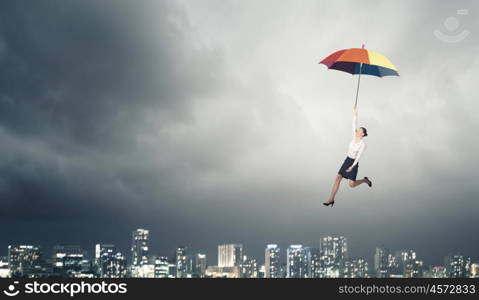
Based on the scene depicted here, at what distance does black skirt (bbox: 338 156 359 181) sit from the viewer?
50.8 feet

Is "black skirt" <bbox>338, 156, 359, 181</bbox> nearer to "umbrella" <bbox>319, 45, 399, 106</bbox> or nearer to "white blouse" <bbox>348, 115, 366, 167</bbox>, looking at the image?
"white blouse" <bbox>348, 115, 366, 167</bbox>

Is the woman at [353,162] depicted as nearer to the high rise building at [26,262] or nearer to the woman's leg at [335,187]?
the woman's leg at [335,187]

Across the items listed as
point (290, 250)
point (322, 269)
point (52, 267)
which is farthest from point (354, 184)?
point (52, 267)

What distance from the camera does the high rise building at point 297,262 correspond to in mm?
105500

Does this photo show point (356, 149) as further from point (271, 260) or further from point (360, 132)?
point (271, 260)

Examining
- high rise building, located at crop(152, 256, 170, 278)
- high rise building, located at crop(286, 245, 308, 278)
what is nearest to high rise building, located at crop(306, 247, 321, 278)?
high rise building, located at crop(286, 245, 308, 278)

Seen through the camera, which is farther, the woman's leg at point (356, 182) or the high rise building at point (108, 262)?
the high rise building at point (108, 262)

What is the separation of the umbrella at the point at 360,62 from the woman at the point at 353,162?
1.33 m

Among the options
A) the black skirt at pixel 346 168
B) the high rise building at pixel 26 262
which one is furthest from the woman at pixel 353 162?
the high rise building at pixel 26 262

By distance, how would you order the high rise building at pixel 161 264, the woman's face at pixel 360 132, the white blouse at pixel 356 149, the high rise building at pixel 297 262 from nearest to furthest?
the woman's face at pixel 360 132 → the white blouse at pixel 356 149 → the high rise building at pixel 297 262 → the high rise building at pixel 161 264

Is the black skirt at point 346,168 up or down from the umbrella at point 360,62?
down

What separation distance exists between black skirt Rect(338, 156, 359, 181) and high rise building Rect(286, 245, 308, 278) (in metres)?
86.6

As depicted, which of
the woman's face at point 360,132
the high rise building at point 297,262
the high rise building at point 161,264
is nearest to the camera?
the woman's face at point 360,132


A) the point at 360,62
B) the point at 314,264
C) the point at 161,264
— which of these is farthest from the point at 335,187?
the point at 161,264
